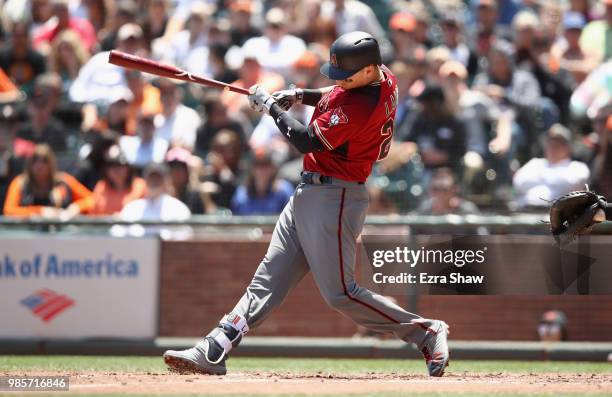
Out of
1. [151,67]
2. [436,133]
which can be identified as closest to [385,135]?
[151,67]

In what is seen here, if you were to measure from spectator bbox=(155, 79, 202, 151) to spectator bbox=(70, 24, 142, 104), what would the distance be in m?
0.79

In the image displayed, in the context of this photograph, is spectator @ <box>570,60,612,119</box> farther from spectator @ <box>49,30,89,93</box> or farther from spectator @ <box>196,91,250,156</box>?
spectator @ <box>49,30,89,93</box>

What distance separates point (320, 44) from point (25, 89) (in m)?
3.68

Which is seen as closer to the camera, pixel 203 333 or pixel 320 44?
pixel 203 333

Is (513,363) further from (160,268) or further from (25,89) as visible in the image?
(25,89)

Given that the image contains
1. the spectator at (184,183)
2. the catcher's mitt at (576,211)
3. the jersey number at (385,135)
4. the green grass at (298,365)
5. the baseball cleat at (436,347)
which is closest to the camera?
the jersey number at (385,135)

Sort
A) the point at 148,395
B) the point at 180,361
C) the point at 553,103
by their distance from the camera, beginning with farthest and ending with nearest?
the point at 553,103
the point at 180,361
the point at 148,395

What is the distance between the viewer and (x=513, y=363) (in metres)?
9.62

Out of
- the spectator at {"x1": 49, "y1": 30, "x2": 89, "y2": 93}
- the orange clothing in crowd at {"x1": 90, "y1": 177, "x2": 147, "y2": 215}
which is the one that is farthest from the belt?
the spectator at {"x1": 49, "y1": 30, "x2": 89, "y2": 93}

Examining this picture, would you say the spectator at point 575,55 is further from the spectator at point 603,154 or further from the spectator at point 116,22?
the spectator at point 116,22

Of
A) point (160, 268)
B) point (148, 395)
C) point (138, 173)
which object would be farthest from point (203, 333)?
point (148, 395)

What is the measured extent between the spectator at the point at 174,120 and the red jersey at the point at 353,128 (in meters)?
5.82

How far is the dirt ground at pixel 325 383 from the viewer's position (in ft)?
20.4

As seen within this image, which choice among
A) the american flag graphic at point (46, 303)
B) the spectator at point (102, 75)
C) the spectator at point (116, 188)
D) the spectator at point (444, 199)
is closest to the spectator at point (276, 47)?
the spectator at point (102, 75)
